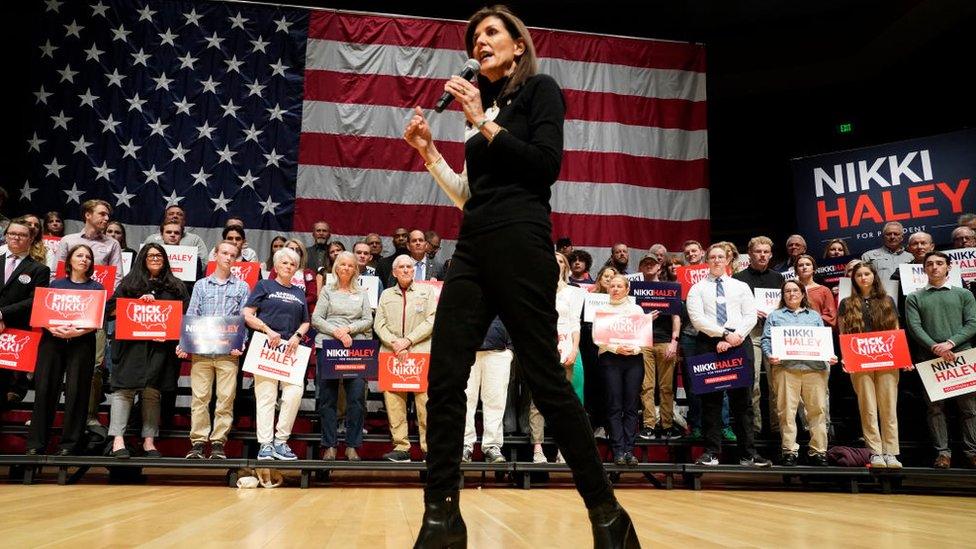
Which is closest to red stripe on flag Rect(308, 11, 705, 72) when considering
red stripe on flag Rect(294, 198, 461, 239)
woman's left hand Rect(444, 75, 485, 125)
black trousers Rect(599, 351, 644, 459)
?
red stripe on flag Rect(294, 198, 461, 239)

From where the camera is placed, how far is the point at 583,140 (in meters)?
8.43

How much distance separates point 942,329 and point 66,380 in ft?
21.7

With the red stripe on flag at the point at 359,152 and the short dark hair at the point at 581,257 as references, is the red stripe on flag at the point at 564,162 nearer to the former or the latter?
the red stripe on flag at the point at 359,152

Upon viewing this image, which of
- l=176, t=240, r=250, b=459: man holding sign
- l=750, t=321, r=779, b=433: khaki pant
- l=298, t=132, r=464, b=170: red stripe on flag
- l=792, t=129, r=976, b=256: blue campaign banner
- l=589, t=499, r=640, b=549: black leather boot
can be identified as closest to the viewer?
l=589, t=499, r=640, b=549: black leather boot

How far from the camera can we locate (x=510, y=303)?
1.62 metres

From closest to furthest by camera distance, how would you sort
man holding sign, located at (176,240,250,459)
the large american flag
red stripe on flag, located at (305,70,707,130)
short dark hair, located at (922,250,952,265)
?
man holding sign, located at (176,240,250,459) → short dark hair, located at (922,250,952,265) → the large american flag → red stripe on flag, located at (305,70,707,130)

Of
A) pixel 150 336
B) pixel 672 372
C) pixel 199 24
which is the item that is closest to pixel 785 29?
pixel 672 372

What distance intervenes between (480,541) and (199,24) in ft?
25.1

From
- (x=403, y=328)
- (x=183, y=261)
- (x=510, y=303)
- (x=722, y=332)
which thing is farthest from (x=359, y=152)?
(x=510, y=303)

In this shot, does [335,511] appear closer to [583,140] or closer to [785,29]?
[583,140]

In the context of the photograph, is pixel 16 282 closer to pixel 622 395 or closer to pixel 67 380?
pixel 67 380

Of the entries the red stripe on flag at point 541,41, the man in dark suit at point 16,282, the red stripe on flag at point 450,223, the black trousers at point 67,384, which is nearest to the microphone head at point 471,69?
the black trousers at point 67,384

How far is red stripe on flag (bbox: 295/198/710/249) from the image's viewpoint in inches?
305

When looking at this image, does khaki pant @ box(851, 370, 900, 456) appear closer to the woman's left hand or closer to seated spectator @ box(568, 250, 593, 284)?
seated spectator @ box(568, 250, 593, 284)
